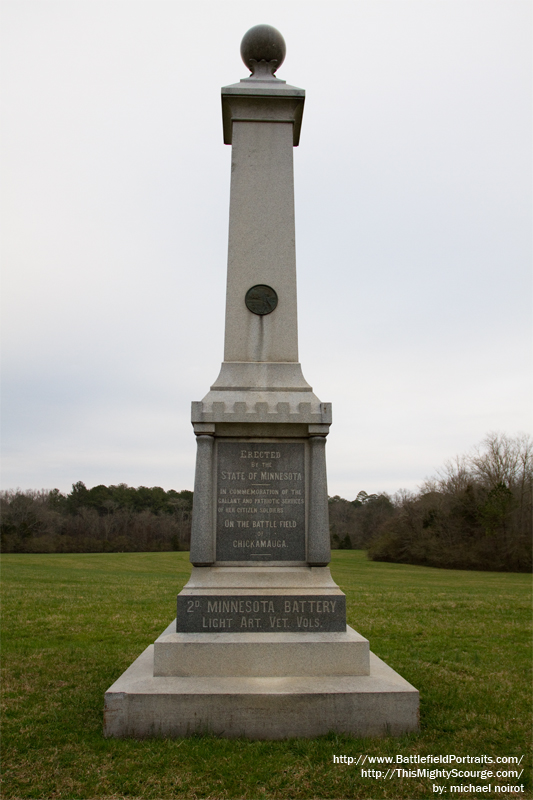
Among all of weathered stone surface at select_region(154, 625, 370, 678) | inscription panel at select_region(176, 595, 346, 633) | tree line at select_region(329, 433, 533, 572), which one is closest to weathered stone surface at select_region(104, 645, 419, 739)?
weathered stone surface at select_region(154, 625, 370, 678)

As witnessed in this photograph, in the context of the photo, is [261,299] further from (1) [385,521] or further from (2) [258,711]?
(1) [385,521]

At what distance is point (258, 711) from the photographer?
15.0 ft

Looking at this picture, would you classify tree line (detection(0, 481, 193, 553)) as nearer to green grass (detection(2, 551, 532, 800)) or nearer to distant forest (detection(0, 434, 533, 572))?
distant forest (detection(0, 434, 533, 572))

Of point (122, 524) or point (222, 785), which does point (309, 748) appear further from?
point (122, 524)

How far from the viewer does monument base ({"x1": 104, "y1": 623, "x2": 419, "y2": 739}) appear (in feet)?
14.9

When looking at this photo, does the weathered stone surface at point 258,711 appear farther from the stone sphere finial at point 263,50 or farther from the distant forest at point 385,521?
the distant forest at point 385,521

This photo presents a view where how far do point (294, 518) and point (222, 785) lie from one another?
257 cm

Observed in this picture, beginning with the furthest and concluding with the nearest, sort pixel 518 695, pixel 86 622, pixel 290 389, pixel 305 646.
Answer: pixel 86 622 → pixel 290 389 → pixel 518 695 → pixel 305 646

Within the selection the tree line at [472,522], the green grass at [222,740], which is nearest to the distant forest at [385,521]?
the tree line at [472,522]

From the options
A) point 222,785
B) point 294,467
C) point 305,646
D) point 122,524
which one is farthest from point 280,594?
point 122,524

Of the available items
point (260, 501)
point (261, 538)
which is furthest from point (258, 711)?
point (260, 501)

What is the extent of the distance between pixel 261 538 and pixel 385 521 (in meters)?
45.7

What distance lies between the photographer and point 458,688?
19.2ft

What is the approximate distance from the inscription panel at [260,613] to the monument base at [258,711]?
0.70 m
